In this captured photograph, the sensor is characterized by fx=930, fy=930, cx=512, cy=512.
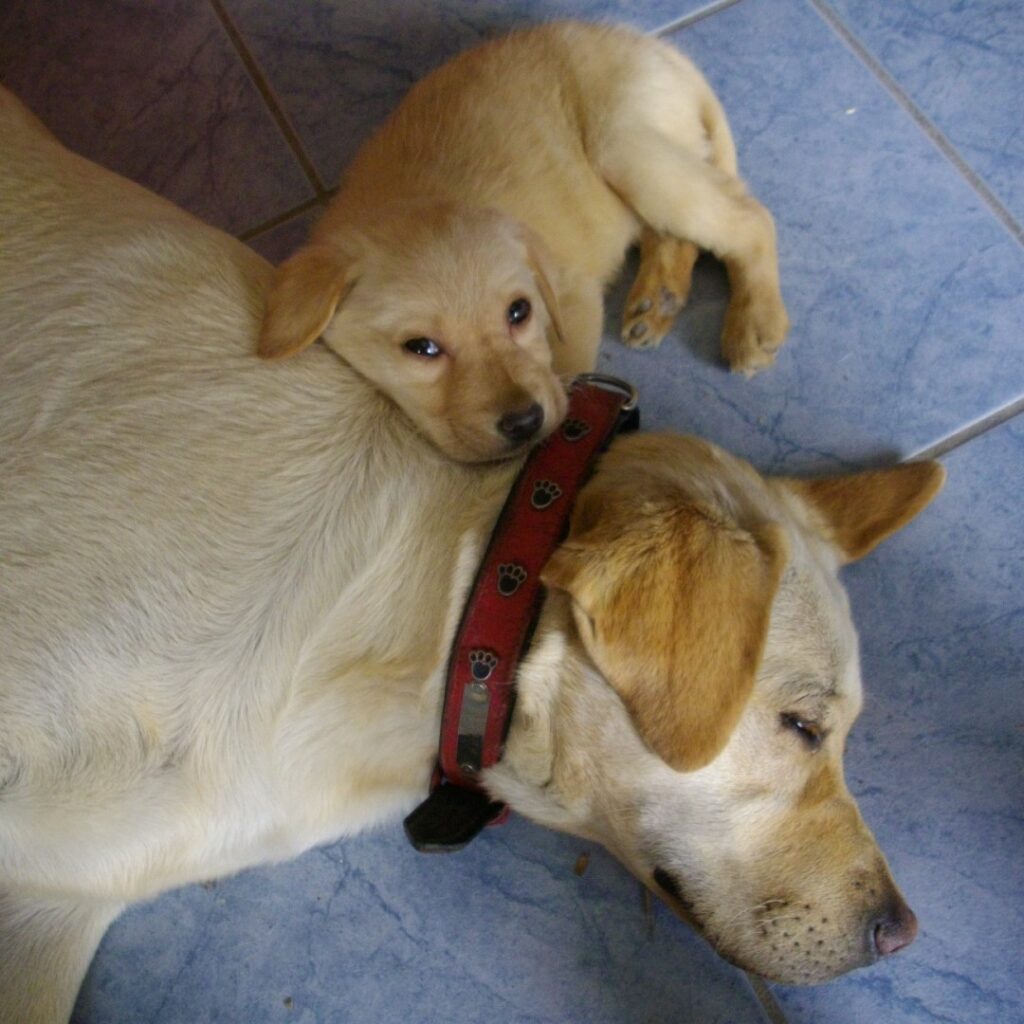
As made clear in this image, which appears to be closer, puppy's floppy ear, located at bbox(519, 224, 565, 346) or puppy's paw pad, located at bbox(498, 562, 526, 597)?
puppy's paw pad, located at bbox(498, 562, 526, 597)

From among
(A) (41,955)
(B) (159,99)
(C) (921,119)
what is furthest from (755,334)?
(A) (41,955)

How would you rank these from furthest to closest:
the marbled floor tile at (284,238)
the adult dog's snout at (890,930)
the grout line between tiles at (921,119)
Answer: the marbled floor tile at (284,238) → the grout line between tiles at (921,119) → the adult dog's snout at (890,930)

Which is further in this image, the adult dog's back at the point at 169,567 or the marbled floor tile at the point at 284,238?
the marbled floor tile at the point at 284,238

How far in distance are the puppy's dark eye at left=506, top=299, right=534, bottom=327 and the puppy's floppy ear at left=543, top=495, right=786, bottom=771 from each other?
0.65 meters

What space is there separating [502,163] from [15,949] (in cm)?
171

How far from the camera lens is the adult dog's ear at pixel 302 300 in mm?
1438

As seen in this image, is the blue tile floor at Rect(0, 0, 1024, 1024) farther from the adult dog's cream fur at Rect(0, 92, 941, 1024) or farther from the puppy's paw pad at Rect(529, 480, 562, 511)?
the puppy's paw pad at Rect(529, 480, 562, 511)

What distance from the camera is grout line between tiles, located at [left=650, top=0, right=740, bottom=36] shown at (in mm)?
2297

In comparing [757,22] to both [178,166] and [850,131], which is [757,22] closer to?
[850,131]

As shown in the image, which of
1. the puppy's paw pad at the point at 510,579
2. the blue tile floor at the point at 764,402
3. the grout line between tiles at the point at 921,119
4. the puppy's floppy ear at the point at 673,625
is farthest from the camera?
the grout line between tiles at the point at 921,119

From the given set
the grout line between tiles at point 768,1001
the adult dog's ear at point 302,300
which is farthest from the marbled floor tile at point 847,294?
the grout line between tiles at point 768,1001

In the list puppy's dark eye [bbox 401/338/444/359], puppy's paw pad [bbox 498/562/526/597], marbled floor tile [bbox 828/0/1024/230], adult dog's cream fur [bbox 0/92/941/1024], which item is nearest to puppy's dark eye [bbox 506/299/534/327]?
puppy's dark eye [bbox 401/338/444/359]

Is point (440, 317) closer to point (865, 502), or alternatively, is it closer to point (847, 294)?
point (865, 502)

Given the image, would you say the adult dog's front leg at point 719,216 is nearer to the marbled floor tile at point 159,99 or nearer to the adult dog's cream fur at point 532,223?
the adult dog's cream fur at point 532,223
